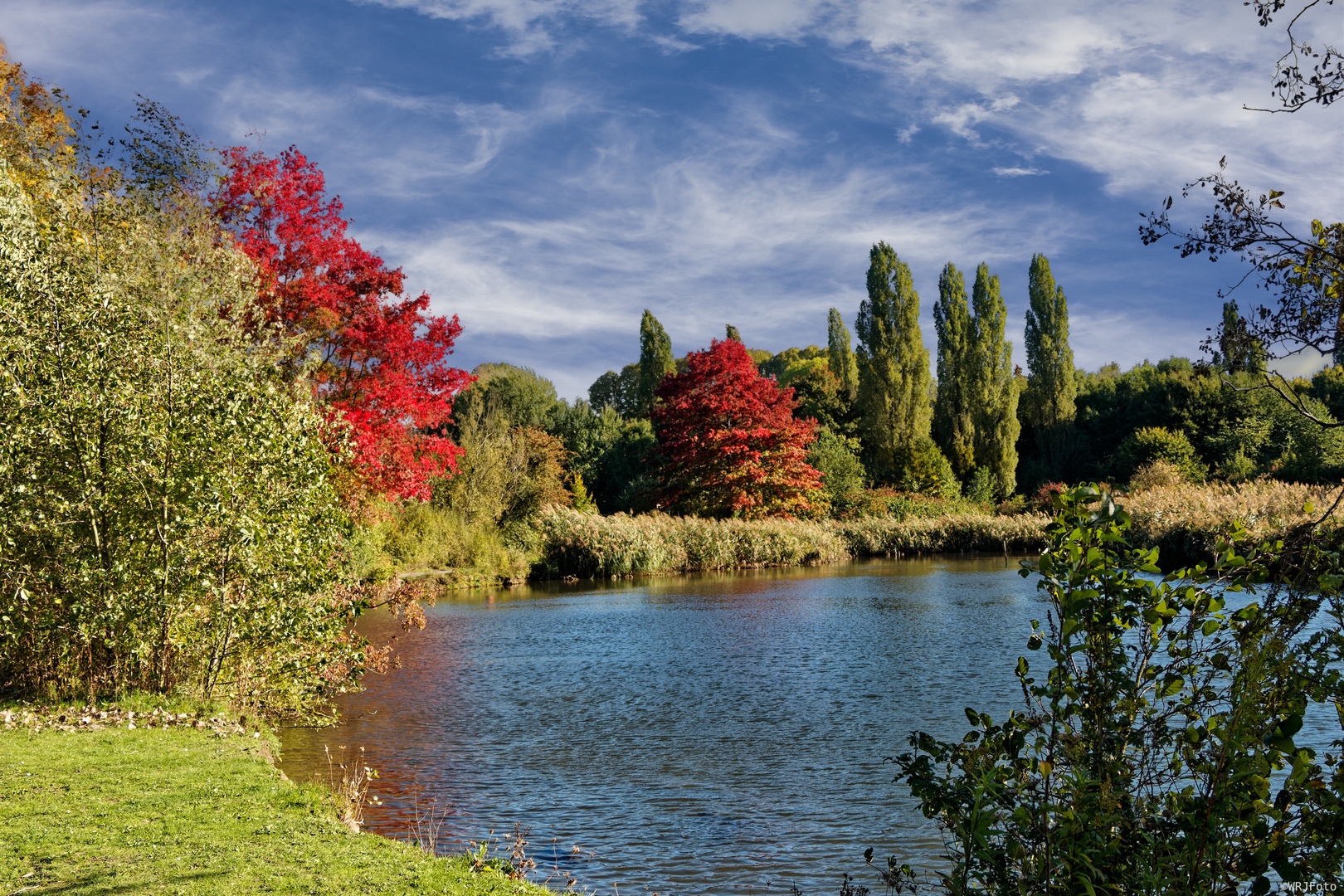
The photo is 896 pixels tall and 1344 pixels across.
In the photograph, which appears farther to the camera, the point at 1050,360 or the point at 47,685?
the point at 1050,360

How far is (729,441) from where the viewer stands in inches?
1123

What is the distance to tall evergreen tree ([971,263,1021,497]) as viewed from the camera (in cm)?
3900

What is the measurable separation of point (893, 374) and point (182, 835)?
120 ft

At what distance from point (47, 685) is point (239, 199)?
7797mm

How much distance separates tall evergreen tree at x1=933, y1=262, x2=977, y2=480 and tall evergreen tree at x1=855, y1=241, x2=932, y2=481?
1669 millimetres

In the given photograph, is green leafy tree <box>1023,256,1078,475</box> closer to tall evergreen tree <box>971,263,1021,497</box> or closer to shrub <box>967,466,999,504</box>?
tall evergreen tree <box>971,263,1021,497</box>

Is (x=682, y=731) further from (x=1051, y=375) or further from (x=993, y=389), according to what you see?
(x=1051, y=375)

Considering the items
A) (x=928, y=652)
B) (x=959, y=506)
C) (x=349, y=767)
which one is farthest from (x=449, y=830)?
(x=959, y=506)

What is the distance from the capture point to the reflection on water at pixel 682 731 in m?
5.16

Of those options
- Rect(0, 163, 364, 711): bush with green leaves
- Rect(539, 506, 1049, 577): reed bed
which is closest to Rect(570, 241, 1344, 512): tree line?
Rect(539, 506, 1049, 577): reed bed

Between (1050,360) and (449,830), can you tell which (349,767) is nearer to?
(449,830)

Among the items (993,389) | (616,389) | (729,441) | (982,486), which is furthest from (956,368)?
(616,389)

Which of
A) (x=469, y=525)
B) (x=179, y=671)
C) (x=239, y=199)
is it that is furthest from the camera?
(x=469, y=525)

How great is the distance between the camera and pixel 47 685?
7699 mm
